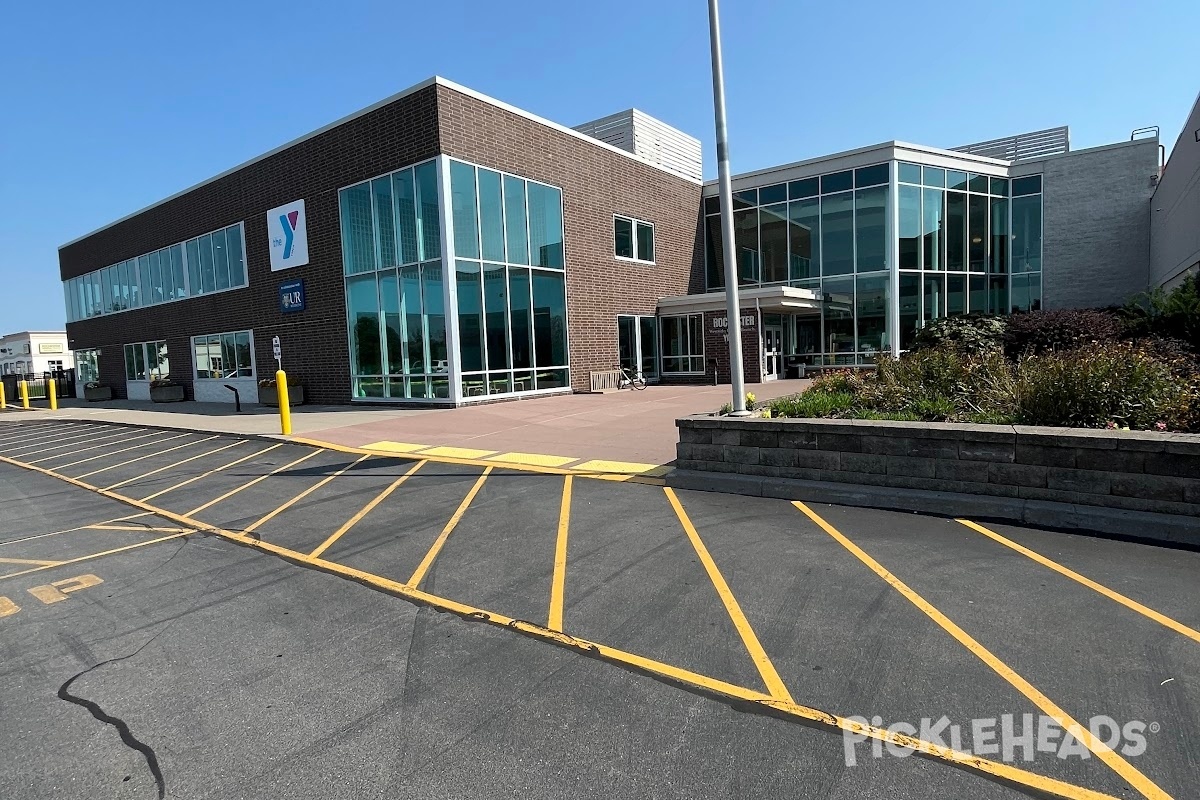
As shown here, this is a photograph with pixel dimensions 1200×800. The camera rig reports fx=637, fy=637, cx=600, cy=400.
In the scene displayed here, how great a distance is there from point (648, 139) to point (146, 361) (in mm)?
26520

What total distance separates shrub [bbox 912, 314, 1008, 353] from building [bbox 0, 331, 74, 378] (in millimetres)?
104041

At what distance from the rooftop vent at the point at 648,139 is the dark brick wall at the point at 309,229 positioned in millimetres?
14081

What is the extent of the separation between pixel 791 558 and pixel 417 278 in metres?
15.9

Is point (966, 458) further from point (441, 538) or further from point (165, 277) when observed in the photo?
point (165, 277)

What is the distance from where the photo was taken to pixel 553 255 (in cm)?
2109

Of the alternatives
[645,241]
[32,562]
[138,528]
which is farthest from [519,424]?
[645,241]

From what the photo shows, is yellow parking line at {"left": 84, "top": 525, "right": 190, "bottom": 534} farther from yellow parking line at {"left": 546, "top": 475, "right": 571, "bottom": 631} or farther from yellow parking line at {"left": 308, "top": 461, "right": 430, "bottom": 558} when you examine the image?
yellow parking line at {"left": 546, "top": 475, "right": 571, "bottom": 631}

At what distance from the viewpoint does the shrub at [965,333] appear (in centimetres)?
1239

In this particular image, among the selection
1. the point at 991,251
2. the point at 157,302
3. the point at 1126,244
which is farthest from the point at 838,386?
the point at 157,302

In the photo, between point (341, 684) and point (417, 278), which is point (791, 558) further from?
point (417, 278)

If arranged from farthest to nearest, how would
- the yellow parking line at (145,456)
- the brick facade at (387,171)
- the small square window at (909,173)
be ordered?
1. the small square window at (909,173)
2. the brick facade at (387,171)
3. the yellow parking line at (145,456)

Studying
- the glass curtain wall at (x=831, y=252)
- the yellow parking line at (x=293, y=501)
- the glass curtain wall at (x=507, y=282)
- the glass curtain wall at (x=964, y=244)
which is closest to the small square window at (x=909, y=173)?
the glass curtain wall at (x=964, y=244)

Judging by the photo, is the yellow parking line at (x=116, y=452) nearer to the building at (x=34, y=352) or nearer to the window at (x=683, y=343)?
the window at (x=683, y=343)

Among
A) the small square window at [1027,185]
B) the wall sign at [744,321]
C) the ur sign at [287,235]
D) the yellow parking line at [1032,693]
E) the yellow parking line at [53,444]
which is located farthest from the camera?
the small square window at [1027,185]
